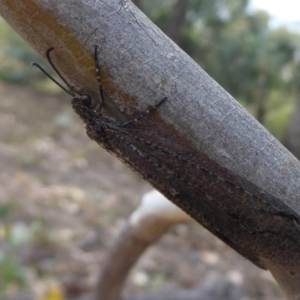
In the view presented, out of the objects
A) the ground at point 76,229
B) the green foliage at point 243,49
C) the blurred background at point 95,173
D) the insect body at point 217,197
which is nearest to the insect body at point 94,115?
the insect body at point 217,197

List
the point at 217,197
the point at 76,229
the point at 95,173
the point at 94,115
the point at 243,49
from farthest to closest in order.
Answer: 1. the point at 243,49
2. the point at 95,173
3. the point at 76,229
4. the point at 94,115
5. the point at 217,197

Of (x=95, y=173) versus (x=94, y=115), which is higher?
(x=95, y=173)

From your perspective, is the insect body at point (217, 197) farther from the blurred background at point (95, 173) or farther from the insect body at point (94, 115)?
the blurred background at point (95, 173)

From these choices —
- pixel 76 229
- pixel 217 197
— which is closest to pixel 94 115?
pixel 217 197

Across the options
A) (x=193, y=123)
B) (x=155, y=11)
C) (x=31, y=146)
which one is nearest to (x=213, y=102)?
(x=193, y=123)

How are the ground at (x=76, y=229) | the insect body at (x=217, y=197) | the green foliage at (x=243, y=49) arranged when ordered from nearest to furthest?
the insect body at (x=217, y=197)
the ground at (x=76, y=229)
the green foliage at (x=243, y=49)

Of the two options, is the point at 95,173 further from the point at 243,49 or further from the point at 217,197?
the point at 217,197

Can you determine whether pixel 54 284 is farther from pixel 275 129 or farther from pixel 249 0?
pixel 249 0

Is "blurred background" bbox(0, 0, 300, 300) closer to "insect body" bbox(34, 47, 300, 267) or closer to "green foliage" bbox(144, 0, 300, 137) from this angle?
"green foliage" bbox(144, 0, 300, 137)

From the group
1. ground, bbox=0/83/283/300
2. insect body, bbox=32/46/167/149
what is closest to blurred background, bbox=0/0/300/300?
ground, bbox=0/83/283/300
